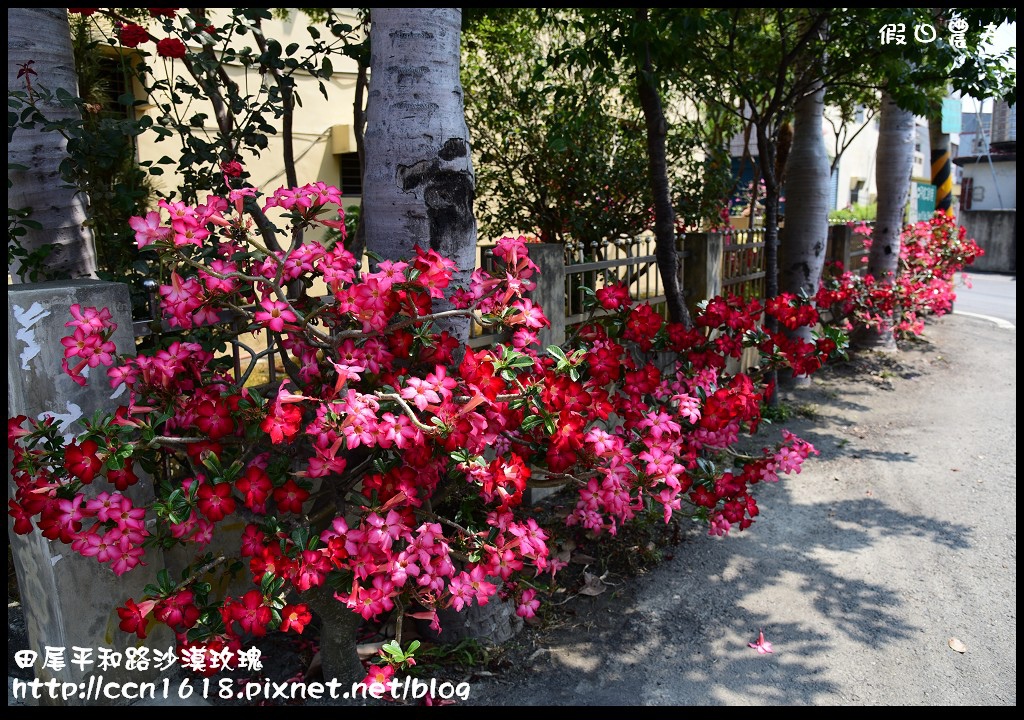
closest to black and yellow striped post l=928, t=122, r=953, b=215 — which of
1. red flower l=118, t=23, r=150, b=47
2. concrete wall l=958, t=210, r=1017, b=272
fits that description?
concrete wall l=958, t=210, r=1017, b=272

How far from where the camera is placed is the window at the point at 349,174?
9266mm

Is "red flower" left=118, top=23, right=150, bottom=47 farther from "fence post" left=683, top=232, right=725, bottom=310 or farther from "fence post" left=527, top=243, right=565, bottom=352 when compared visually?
"fence post" left=683, top=232, right=725, bottom=310

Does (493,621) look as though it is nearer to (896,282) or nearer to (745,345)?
(745,345)

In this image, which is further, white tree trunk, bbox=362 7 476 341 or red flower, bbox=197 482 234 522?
white tree trunk, bbox=362 7 476 341

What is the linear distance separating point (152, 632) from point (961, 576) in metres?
3.44

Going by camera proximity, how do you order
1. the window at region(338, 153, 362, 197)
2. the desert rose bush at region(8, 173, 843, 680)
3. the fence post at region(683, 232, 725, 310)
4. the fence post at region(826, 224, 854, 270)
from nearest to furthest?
the desert rose bush at region(8, 173, 843, 680) → the fence post at region(683, 232, 725, 310) → the fence post at region(826, 224, 854, 270) → the window at region(338, 153, 362, 197)

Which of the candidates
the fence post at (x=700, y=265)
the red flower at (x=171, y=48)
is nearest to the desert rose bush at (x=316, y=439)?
the red flower at (x=171, y=48)

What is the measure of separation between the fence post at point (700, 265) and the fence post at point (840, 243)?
11.5ft

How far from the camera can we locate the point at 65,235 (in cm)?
329

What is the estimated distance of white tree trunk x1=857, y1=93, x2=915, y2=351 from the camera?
7695mm

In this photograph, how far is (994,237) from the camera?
21.2 meters

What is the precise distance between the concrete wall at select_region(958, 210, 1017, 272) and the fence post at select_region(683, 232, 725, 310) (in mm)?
17746

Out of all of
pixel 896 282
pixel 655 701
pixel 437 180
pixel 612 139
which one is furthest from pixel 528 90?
pixel 655 701

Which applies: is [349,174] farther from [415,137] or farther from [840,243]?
[415,137]
